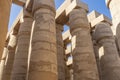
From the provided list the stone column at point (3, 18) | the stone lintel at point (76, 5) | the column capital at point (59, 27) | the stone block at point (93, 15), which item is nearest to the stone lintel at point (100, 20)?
the stone block at point (93, 15)

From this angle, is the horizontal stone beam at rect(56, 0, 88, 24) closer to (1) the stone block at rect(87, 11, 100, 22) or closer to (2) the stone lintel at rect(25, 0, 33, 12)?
(1) the stone block at rect(87, 11, 100, 22)

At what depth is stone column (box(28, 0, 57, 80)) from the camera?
616 cm

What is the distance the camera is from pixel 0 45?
10.2ft

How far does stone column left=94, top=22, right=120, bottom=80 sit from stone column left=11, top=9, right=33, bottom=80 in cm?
504

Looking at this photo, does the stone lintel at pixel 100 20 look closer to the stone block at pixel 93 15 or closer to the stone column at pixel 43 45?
the stone block at pixel 93 15

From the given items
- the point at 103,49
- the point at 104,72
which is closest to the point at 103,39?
the point at 103,49

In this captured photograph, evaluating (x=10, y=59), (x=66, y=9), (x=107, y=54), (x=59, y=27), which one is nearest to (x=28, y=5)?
(x=66, y=9)

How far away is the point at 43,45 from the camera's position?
22.4ft

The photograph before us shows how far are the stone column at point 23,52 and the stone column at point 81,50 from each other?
295 centimetres

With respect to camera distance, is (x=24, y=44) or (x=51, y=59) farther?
(x=24, y=44)

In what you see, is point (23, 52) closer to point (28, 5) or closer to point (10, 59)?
point (28, 5)

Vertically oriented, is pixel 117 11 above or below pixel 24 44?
above

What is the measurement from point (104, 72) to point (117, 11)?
13.1 feet

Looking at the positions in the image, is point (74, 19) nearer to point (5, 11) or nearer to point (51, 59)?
point (51, 59)
